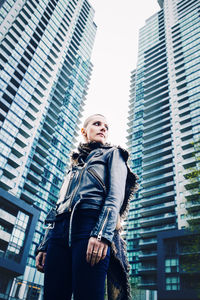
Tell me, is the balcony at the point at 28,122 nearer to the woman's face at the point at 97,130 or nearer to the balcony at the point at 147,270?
the balcony at the point at 147,270

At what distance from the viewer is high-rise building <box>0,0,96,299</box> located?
4694cm

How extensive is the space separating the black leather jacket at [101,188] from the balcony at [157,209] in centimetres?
4813

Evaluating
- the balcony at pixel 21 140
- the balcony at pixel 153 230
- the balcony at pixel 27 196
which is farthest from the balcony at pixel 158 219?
the balcony at pixel 21 140

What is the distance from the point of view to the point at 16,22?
5684 centimetres

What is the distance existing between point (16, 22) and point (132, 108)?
144 ft

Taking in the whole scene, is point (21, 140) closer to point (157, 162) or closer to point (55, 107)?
point (55, 107)

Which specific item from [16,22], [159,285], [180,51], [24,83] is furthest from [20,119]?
[180,51]

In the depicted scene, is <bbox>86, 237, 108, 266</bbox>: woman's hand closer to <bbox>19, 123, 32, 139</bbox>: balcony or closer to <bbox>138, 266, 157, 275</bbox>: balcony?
<bbox>138, 266, 157, 275</bbox>: balcony

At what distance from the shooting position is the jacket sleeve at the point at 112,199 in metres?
1.74

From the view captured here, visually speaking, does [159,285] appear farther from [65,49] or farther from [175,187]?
[65,49]

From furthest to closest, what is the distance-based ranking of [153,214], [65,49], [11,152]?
1. [65,49]
2. [153,214]
3. [11,152]

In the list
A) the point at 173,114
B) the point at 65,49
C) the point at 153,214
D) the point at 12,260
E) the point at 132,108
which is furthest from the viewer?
the point at 132,108

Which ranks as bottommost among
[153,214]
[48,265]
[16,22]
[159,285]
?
[48,265]

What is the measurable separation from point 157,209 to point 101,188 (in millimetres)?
51425
